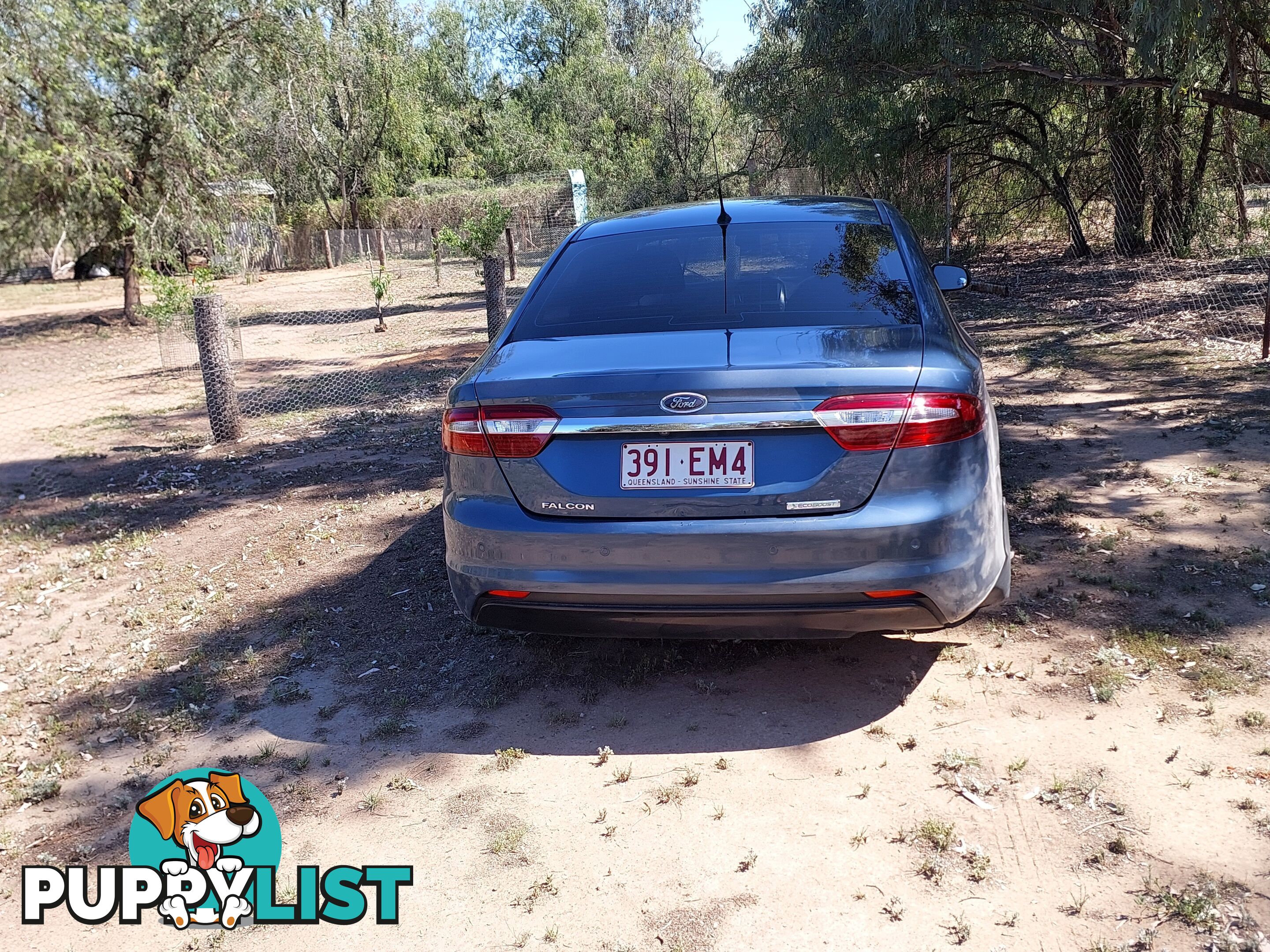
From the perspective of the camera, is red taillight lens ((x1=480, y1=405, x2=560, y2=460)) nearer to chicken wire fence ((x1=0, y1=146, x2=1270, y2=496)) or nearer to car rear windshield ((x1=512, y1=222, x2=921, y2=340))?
car rear windshield ((x1=512, y1=222, x2=921, y2=340))

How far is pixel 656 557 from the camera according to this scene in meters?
3.09

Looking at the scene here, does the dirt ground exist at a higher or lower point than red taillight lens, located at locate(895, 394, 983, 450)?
lower

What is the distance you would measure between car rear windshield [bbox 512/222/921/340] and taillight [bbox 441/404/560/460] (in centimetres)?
51

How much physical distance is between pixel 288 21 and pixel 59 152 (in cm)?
593

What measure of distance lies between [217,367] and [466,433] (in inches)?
233

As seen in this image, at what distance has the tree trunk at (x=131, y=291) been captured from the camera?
21688 mm

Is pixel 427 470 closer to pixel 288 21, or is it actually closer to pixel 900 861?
pixel 900 861

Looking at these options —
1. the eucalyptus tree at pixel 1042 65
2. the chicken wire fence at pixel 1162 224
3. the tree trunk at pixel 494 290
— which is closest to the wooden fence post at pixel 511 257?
the eucalyptus tree at pixel 1042 65

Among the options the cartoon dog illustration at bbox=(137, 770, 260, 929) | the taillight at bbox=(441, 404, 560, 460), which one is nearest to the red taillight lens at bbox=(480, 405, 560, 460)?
the taillight at bbox=(441, 404, 560, 460)

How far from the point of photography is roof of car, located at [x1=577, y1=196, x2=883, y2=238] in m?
4.20

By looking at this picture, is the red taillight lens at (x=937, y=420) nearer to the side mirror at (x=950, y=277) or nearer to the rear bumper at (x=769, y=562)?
the rear bumper at (x=769, y=562)

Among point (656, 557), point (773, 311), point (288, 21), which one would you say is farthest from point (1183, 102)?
point (288, 21)

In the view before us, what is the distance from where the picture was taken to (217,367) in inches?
331

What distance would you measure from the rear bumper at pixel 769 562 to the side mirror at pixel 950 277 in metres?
1.60
